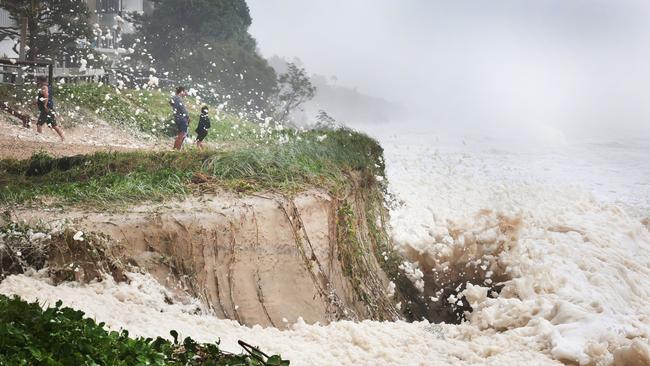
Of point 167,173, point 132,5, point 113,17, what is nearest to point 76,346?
point 167,173

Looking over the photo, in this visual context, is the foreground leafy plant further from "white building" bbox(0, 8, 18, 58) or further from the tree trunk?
the tree trunk

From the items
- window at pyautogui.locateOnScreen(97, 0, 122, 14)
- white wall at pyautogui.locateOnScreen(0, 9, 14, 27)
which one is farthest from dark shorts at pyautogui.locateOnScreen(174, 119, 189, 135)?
window at pyautogui.locateOnScreen(97, 0, 122, 14)

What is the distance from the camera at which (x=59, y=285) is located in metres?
4.79

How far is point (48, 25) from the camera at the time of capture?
42.4 feet

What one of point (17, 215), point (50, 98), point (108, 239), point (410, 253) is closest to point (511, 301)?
point (410, 253)

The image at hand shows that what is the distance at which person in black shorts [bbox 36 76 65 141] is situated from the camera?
35.3 ft

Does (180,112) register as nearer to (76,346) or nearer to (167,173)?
(167,173)

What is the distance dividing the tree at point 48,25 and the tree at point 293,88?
10.1 metres

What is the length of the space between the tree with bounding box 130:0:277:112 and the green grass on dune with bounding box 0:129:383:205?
40.3 ft

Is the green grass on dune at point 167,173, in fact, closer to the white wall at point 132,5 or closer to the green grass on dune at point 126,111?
the green grass on dune at point 126,111

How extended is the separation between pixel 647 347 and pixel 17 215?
4.25 meters

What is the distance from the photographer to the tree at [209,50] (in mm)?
20562

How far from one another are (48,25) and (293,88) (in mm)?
11785

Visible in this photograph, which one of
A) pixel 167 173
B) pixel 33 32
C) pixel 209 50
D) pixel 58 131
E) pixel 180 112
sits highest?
pixel 209 50
